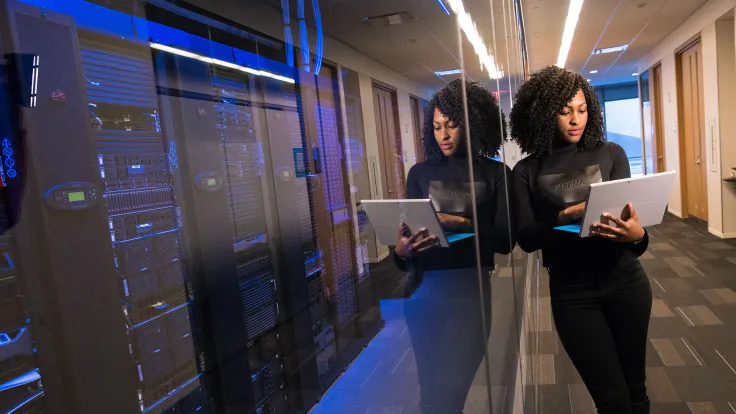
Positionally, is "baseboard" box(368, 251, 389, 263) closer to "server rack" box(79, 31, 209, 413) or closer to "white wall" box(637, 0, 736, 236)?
"server rack" box(79, 31, 209, 413)

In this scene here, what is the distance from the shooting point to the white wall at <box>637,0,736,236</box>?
4742 mm

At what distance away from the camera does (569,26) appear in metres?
5.34

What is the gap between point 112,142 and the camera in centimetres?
52

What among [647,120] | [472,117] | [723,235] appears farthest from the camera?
[647,120]

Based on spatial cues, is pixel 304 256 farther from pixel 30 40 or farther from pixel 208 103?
pixel 30 40

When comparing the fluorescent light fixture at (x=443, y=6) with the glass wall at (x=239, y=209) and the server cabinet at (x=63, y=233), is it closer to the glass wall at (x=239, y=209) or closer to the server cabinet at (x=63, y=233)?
the glass wall at (x=239, y=209)

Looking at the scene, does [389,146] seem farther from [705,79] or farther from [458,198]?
[705,79]

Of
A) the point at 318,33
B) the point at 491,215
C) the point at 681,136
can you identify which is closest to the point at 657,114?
the point at 681,136

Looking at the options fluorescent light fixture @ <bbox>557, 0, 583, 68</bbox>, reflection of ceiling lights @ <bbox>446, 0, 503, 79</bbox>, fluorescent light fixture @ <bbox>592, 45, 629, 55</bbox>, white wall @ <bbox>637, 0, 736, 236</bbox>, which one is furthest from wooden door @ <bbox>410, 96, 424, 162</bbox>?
fluorescent light fixture @ <bbox>592, 45, 629, 55</bbox>

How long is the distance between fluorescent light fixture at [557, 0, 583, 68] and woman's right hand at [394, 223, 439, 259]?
11.2ft

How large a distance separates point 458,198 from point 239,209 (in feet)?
1.32

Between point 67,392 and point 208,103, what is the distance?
36cm

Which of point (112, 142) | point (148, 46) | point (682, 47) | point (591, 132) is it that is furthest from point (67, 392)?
point (682, 47)

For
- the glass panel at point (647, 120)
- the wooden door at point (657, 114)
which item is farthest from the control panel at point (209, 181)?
the glass panel at point (647, 120)
